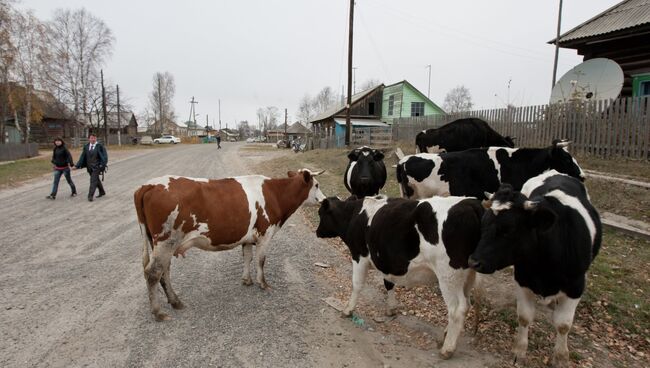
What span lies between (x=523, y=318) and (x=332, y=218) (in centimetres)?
252

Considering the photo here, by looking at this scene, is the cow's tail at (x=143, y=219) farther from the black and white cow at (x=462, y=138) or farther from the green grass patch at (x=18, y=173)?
the green grass patch at (x=18, y=173)

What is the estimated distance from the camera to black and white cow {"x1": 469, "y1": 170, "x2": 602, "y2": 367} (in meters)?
3.26

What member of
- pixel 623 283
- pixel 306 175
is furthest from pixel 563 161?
pixel 306 175

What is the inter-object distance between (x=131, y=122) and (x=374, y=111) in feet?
188

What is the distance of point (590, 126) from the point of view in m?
11.7

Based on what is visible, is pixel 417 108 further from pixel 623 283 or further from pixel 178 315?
pixel 178 315

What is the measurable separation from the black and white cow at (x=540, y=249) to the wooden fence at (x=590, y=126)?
940 cm

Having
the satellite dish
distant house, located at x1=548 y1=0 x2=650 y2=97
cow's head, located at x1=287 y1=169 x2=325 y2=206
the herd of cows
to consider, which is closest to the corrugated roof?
distant house, located at x1=548 y1=0 x2=650 y2=97

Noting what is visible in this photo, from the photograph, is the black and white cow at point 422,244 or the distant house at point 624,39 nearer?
the black and white cow at point 422,244

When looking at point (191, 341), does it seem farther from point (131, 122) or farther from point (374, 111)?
point (131, 122)

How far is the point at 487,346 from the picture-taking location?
3.94 m

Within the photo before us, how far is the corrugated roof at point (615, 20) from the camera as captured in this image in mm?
13695

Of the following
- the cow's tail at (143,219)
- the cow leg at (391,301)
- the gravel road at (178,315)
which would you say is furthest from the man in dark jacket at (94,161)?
the cow leg at (391,301)

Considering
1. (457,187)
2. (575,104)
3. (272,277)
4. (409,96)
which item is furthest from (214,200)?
(409,96)
